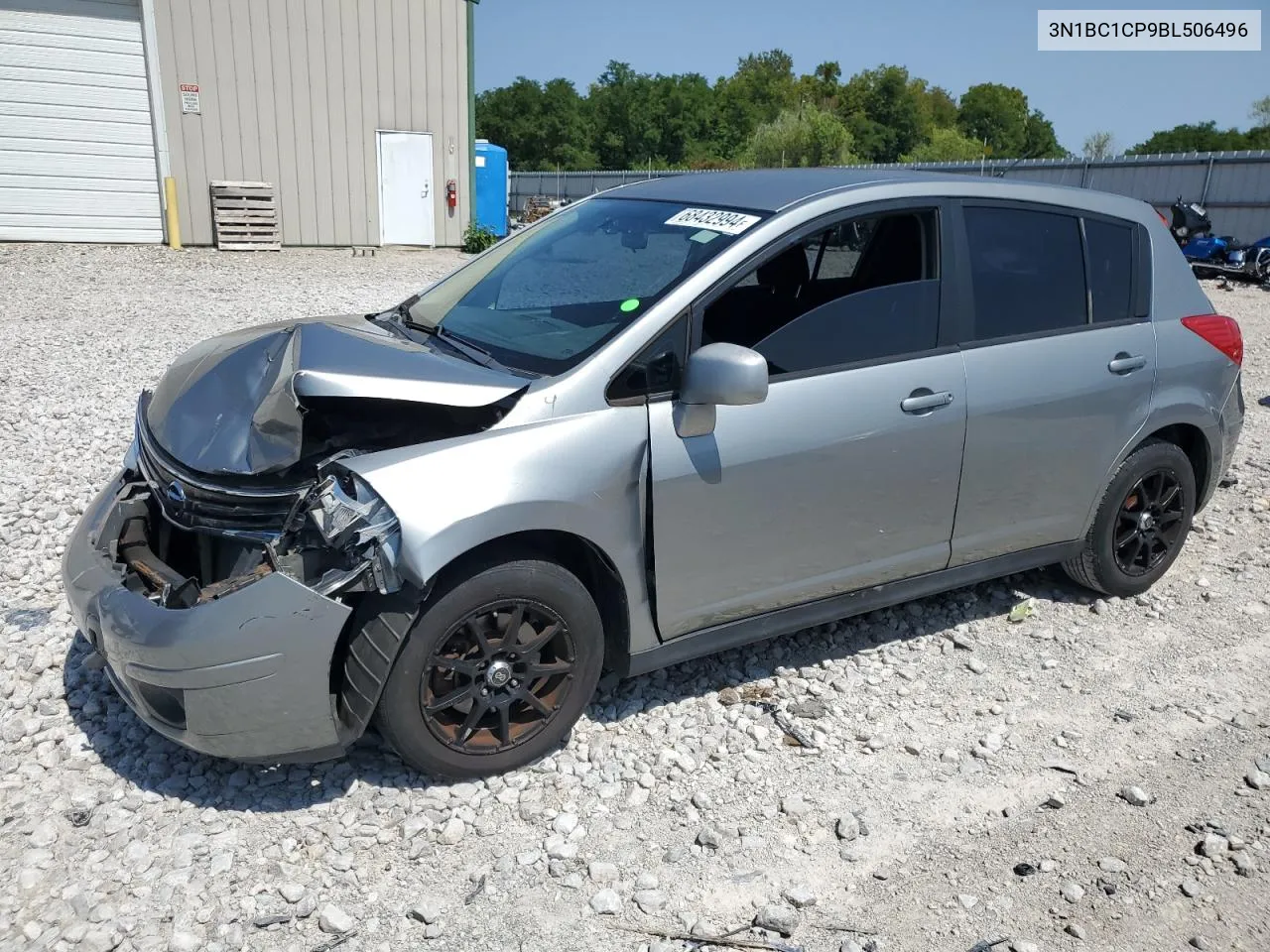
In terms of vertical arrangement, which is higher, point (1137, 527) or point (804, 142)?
point (804, 142)

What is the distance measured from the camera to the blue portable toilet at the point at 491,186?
2198 cm

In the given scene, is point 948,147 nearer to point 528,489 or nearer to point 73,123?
point 73,123

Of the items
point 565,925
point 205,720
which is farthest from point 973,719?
point 205,720

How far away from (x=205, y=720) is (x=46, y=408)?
494 cm

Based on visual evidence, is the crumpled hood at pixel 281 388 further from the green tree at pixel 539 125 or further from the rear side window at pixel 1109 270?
the green tree at pixel 539 125

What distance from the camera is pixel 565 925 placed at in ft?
9.16

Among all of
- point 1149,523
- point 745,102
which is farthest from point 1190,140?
point 1149,523

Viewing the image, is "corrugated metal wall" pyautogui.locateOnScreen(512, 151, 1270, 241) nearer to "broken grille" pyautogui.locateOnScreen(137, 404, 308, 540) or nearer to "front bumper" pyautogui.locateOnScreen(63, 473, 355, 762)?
"broken grille" pyautogui.locateOnScreen(137, 404, 308, 540)

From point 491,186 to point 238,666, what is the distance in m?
20.5

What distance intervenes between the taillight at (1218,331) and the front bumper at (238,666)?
398 cm

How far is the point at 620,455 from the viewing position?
3.25m

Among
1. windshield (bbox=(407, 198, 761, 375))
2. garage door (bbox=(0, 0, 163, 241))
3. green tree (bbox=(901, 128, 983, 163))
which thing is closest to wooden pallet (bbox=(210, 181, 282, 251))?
garage door (bbox=(0, 0, 163, 241))

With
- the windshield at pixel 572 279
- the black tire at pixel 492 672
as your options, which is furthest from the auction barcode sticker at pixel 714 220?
the black tire at pixel 492 672

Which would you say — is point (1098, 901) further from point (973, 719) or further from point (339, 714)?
point (339, 714)
